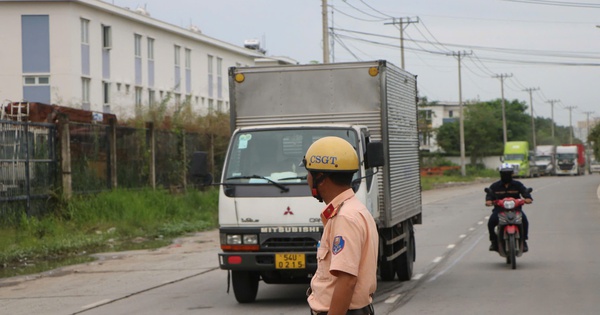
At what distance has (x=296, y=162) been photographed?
40.6 ft

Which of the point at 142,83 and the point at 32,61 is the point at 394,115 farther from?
the point at 142,83

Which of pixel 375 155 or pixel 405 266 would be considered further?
pixel 405 266

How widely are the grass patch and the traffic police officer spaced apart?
13.1m

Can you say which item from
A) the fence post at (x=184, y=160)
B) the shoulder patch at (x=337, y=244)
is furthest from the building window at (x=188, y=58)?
the shoulder patch at (x=337, y=244)

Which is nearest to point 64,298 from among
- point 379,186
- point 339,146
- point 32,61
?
point 379,186

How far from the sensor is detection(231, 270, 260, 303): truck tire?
12516mm

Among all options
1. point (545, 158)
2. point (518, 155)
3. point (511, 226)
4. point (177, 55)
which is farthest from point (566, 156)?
point (511, 226)

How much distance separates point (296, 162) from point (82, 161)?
13.6 metres

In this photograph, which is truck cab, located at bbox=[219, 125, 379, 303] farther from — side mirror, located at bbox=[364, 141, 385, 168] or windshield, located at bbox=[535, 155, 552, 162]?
windshield, located at bbox=[535, 155, 552, 162]

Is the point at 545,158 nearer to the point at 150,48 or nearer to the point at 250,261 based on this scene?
the point at 150,48

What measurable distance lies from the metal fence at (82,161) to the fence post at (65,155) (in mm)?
24

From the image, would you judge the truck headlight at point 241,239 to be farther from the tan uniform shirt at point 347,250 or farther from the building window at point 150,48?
the building window at point 150,48

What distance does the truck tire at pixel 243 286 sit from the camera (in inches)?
493

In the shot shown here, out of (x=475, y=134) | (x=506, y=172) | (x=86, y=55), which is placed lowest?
(x=506, y=172)
